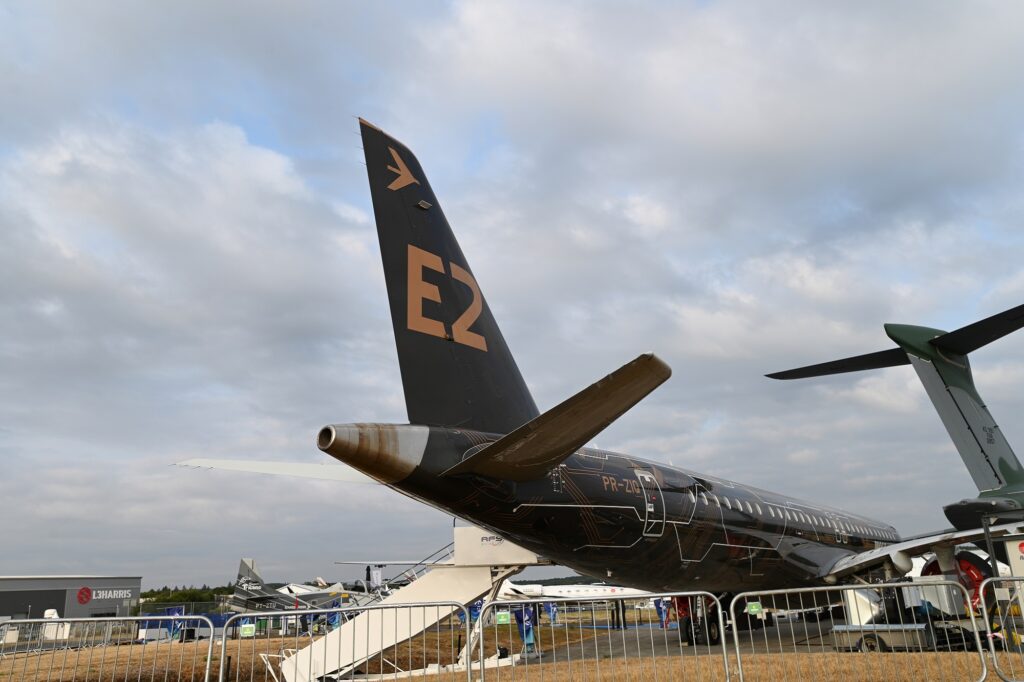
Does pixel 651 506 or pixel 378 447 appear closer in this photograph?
pixel 378 447

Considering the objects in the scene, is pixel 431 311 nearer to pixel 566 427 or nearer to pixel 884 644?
pixel 566 427

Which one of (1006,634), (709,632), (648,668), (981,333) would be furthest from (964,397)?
(648,668)

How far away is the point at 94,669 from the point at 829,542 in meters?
15.6

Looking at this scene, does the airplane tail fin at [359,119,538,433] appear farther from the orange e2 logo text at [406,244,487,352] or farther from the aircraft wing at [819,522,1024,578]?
the aircraft wing at [819,522,1024,578]

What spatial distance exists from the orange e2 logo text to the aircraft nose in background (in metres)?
1.30

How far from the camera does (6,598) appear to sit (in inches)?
1436

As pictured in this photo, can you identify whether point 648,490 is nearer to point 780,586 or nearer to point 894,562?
point 780,586

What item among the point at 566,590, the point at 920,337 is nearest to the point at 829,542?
the point at 920,337

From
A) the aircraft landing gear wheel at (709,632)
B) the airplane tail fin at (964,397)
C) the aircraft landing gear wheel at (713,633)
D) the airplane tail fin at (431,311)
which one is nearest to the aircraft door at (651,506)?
the airplane tail fin at (431,311)

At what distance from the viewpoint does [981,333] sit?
47.1 ft

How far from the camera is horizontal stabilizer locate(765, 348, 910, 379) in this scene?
668 inches

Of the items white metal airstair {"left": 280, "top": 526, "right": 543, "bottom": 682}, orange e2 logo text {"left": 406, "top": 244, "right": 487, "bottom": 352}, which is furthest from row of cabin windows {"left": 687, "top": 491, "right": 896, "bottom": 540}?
orange e2 logo text {"left": 406, "top": 244, "right": 487, "bottom": 352}

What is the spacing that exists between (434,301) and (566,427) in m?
2.65

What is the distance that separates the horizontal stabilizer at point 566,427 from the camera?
6.12 meters
